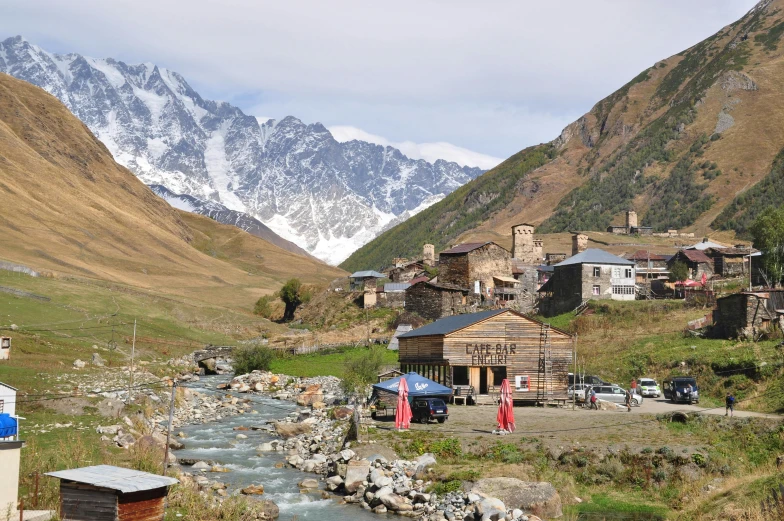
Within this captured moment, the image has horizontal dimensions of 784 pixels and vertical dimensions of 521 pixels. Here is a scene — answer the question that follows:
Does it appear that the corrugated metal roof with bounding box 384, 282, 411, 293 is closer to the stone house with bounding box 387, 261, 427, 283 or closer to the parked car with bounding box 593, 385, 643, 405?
the stone house with bounding box 387, 261, 427, 283

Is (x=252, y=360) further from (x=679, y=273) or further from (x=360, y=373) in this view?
(x=679, y=273)

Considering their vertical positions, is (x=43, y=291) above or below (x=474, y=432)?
above

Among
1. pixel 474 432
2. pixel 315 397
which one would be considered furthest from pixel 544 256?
pixel 474 432

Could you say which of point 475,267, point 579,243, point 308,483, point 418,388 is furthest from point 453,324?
point 579,243

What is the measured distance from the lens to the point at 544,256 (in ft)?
436

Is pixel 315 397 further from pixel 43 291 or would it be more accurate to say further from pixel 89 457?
pixel 43 291

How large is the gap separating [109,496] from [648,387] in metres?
38.8

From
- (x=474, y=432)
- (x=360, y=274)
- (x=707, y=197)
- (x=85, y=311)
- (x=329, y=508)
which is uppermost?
(x=707, y=197)

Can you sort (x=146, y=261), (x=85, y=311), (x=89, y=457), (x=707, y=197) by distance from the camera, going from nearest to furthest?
(x=89, y=457), (x=85, y=311), (x=146, y=261), (x=707, y=197)

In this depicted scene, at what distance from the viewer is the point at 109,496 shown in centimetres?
2078

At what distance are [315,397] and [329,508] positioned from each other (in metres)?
27.8

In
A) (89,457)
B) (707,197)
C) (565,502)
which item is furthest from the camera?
(707,197)

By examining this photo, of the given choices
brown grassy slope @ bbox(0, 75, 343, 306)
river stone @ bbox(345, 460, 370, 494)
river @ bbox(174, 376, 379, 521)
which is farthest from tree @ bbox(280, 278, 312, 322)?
river stone @ bbox(345, 460, 370, 494)

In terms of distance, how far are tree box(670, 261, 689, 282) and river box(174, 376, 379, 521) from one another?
180 ft
